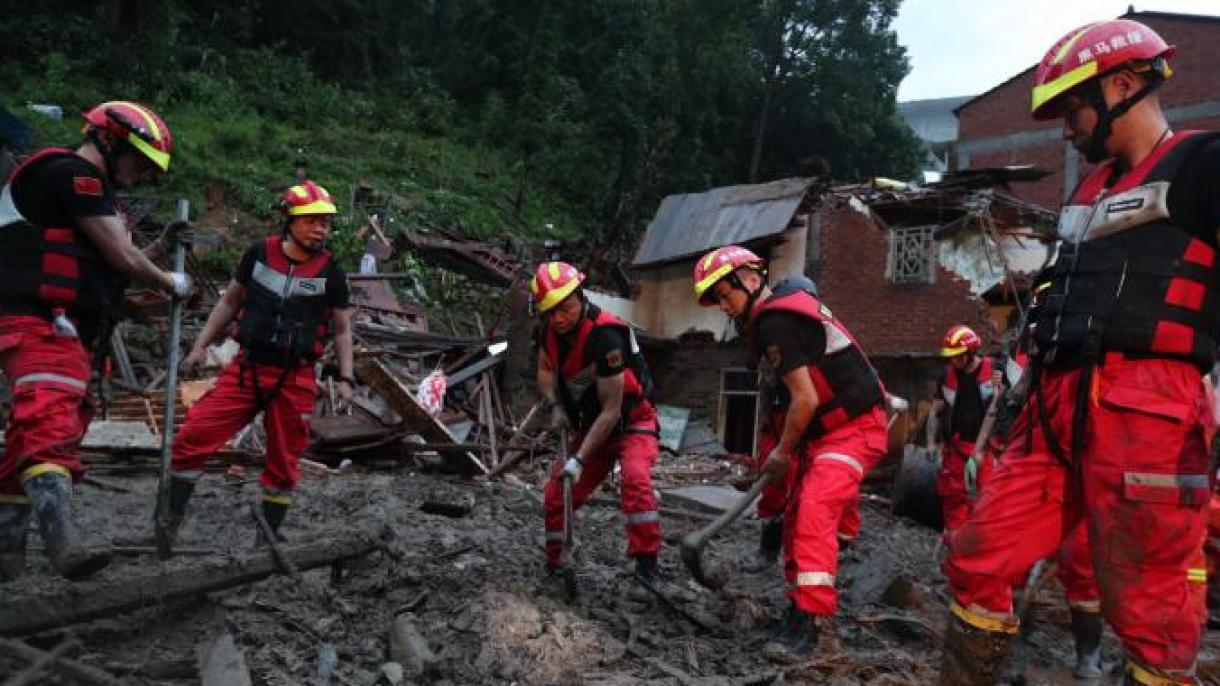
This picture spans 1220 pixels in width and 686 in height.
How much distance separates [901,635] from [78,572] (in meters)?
3.61

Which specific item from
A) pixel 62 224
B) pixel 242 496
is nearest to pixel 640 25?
pixel 242 496

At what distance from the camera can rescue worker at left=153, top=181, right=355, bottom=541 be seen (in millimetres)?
4215

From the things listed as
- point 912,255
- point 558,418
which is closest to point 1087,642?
point 558,418

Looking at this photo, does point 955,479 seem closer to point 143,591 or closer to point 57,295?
point 143,591

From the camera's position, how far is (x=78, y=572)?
2893 millimetres

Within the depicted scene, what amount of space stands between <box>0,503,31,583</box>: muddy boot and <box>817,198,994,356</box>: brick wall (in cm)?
1310

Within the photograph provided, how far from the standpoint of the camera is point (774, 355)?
3.96 metres

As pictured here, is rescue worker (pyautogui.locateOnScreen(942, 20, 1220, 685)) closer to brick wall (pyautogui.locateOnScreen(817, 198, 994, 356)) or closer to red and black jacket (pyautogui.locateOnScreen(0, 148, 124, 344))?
red and black jacket (pyautogui.locateOnScreen(0, 148, 124, 344))

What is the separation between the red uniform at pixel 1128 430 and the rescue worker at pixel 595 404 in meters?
2.13

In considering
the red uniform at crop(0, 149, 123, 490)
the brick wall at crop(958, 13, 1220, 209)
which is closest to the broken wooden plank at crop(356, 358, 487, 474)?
the red uniform at crop(0, 149, 123, 490)

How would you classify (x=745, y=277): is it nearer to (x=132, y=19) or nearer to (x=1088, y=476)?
(x=1088, y=476)

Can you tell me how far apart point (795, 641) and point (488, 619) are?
1326mm

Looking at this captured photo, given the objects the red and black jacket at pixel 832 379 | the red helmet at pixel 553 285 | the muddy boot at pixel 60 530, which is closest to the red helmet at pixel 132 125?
the muddy boot at pixel 60 530

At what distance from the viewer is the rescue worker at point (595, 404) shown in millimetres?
4512
